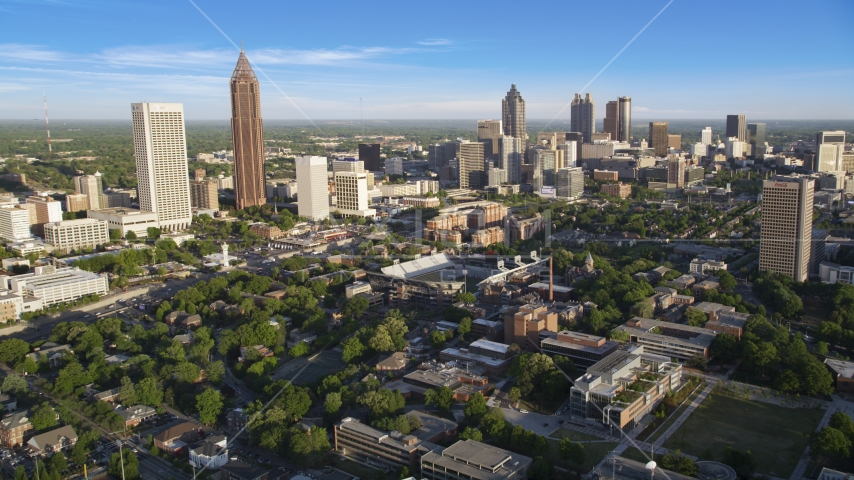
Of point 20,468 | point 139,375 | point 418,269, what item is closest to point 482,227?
point 418,269

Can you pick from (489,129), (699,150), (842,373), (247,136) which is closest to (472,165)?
(489,129)

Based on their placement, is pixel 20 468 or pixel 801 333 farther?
pixel 801 333

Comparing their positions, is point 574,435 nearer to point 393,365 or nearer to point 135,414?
point 393,365

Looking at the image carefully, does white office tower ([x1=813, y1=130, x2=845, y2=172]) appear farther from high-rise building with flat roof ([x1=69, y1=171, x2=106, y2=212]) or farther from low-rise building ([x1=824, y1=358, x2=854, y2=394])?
high-rise building with flat roof ([x1=69, y1=171, x2=106, y2=212])

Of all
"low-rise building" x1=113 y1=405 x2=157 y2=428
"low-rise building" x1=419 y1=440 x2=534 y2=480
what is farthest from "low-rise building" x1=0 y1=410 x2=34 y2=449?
"low-rise building" x1=419 y1=440 x2=534 y2=480

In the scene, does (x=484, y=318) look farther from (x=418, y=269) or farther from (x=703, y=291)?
(x=703, y=291)

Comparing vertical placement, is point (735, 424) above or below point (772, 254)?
below
